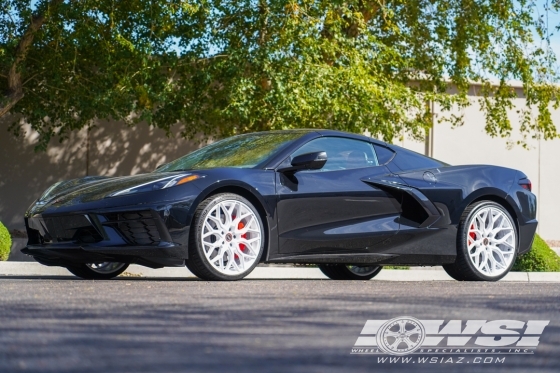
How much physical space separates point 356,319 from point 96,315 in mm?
1194

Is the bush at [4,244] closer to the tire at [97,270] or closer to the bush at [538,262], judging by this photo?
the tire at [97,270]

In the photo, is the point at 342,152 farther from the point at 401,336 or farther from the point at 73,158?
the point at 73,158

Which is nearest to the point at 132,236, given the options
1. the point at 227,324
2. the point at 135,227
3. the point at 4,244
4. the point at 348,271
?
the point at 135,227

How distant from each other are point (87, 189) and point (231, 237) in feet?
4.10

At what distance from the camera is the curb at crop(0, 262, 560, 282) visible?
10.2 m

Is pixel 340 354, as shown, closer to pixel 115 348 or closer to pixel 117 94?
pixel 115 348

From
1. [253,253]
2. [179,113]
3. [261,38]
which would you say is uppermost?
[261,38]

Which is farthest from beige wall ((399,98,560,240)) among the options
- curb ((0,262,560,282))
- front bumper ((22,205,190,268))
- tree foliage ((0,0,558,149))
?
front bumper ((22,205,190,268))

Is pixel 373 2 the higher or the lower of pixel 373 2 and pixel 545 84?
the higher

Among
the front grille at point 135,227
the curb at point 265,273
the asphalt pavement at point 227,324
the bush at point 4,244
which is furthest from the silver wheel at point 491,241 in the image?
the bush at point 4,244

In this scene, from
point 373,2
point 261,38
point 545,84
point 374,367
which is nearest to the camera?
point 374,367

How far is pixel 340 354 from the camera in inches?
136

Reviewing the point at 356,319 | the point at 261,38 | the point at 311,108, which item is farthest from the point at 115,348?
the point at 261,38

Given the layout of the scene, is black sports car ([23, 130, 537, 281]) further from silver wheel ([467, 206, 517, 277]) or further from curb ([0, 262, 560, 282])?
curb ([0, 262, 560, 282])
